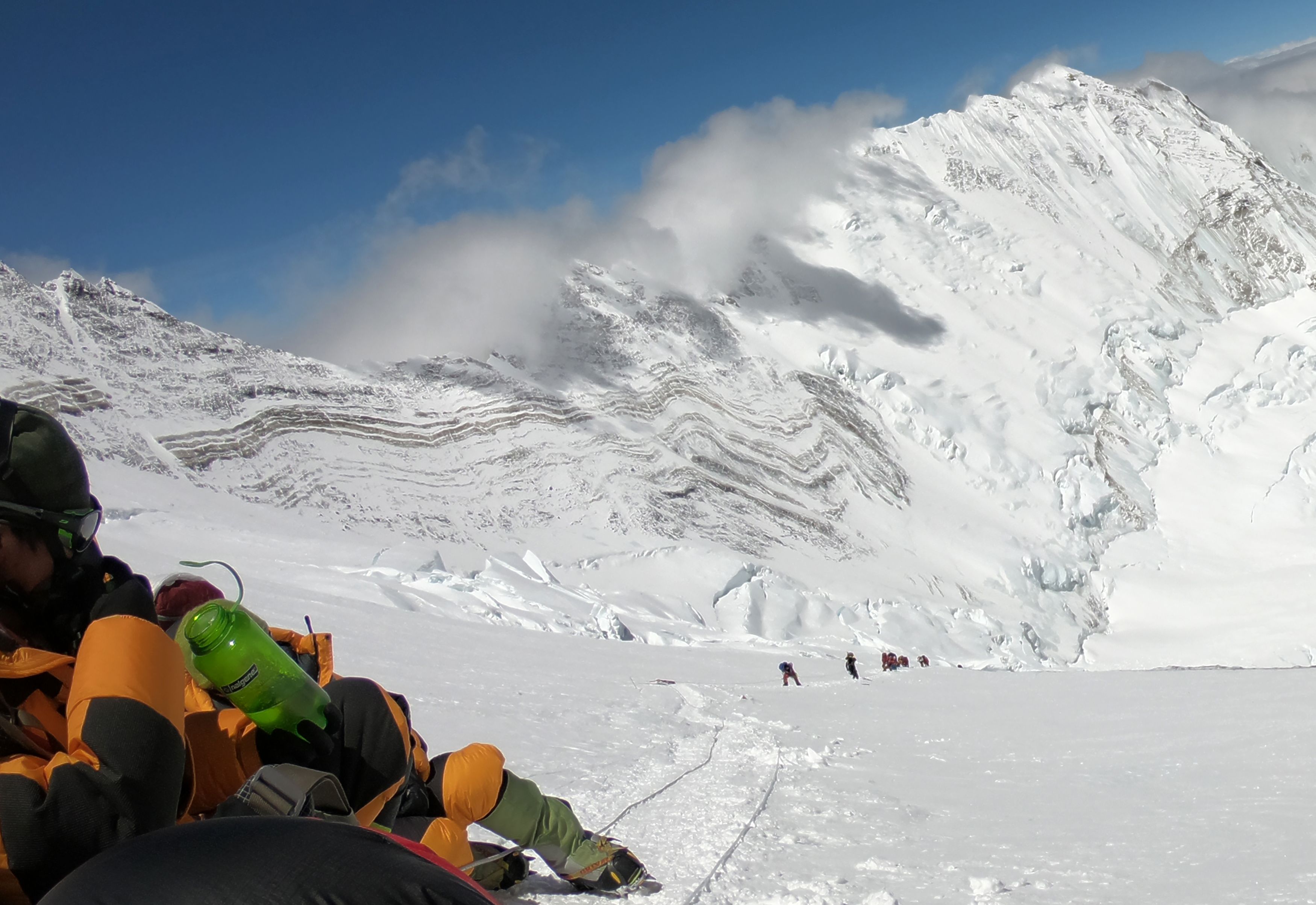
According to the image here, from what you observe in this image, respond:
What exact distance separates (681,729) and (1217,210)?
115446 millimetres

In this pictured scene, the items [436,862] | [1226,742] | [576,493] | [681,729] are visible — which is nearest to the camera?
[436,862]

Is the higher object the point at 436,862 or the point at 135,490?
the point at 135,490

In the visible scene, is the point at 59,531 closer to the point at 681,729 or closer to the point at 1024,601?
the point at 681,729

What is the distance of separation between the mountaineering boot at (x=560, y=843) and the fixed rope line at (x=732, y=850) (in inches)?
11.9

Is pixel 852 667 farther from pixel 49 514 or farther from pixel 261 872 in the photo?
pixel 261 872

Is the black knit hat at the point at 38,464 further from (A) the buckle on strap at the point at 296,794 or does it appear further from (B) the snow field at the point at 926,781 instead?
(B) the snow field at the point at 926,781

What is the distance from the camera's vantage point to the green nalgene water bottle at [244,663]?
8.91 ft

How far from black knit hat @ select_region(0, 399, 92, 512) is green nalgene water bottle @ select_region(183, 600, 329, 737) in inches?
18.8

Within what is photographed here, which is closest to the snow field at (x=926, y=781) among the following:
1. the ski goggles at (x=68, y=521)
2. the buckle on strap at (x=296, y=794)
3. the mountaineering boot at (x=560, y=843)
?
the mountaineering boot at (x=560, y=843)

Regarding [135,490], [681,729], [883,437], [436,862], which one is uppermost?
[883,437]

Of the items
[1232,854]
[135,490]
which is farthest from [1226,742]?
[135,490]

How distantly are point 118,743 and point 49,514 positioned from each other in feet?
2.31

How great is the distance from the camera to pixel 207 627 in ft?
8.93

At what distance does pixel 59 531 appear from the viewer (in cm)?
247
